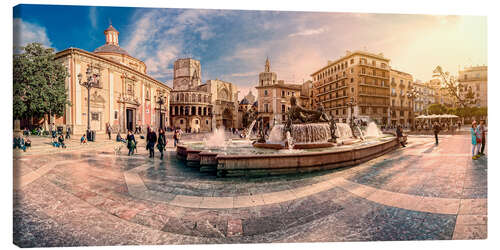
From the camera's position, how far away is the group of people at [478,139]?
2467 millimetres

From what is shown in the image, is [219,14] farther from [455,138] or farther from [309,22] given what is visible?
[455,138]

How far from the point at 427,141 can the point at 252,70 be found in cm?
400

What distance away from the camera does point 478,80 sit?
98.7 inches

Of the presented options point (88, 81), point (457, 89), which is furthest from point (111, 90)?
point (457, 89)

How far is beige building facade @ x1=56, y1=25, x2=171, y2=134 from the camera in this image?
7.87 feet

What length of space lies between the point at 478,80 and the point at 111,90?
6.14m

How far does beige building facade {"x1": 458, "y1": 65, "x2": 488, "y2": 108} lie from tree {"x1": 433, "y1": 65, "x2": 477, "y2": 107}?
0.10 meters

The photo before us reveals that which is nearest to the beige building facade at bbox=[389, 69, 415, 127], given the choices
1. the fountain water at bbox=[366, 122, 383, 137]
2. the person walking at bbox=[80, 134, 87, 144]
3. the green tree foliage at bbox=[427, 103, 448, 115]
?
the green tree foliage at bbox=[427, 103, 448, 115]

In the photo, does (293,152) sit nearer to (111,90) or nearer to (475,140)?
(475,140)

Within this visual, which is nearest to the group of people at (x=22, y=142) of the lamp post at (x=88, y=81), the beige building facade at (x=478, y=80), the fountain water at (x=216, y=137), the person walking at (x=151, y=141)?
the lamp post at (x=88, y=81)

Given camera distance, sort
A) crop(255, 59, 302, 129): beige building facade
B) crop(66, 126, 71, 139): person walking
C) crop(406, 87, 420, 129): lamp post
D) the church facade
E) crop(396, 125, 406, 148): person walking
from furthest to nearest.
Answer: crop(396, 125, 406, 148): person walking, crop(406, 87, 420, 129): lamp post, crop(255, 59, 302, 129): beige building facade, the church facade, crop(66, 126, 71, 139): person walking

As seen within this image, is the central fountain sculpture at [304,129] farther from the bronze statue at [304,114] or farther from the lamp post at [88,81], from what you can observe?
the lamp post at [88,81]

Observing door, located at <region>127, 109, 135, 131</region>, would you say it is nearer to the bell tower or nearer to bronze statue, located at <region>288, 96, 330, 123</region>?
the bell tower

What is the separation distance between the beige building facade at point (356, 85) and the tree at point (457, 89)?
77cm
